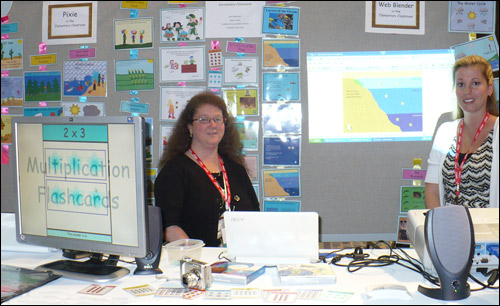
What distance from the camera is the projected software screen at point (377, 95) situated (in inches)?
120

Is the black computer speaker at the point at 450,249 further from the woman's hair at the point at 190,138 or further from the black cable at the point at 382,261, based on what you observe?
the woman's hair at the point at 190,138

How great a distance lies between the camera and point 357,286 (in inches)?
57.4

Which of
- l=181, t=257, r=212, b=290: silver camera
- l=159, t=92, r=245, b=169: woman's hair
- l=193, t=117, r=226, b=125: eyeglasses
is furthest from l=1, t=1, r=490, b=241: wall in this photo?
l=181, t=257, r=212, b=290: silver camera

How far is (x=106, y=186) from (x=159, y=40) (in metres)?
1.86

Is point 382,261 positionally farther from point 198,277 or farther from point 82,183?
point 82,183

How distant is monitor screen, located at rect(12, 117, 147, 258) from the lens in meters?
1.45

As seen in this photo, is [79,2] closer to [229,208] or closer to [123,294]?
[229,208]

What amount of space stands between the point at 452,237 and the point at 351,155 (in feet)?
5.61

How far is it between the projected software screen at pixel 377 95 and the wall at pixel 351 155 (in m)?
0.06

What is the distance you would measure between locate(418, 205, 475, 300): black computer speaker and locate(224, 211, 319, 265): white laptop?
376 mm

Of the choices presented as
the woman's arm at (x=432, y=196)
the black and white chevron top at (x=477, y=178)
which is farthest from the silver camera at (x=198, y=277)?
the woman's arm at (x=432, y=196)

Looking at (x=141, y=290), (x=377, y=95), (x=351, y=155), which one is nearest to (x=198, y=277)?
(x=141, y=290)

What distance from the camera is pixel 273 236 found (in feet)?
5.30

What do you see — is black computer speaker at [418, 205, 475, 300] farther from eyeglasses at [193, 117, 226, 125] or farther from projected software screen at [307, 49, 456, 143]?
projected software screen at [307, 49, 456, 143]
